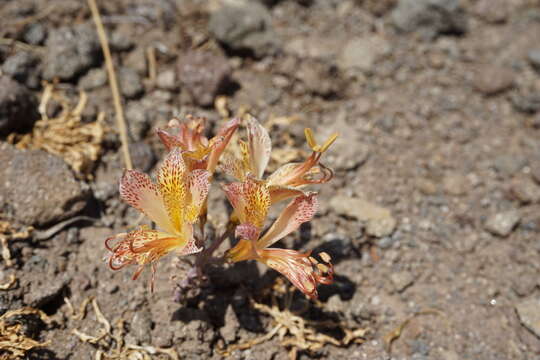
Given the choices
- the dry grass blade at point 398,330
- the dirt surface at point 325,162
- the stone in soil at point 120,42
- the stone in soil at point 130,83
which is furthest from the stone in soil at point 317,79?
the dry grass blade at point 398,330

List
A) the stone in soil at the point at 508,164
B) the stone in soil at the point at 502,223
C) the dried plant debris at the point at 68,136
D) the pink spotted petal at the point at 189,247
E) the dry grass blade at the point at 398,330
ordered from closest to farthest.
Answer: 1. the pink spotted petal at the point at 189,247
2. the dry grass blade at the point at 398,330
3. the dried plant debris at the point at 68,136
4. the stone in soil at the point at 502,223
5. the stone in soil at the point at 508,164

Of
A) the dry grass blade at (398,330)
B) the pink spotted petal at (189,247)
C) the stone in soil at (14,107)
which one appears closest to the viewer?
the pink spotted petal at (189,247)

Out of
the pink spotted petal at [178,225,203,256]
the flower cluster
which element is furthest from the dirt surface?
the pink spotted petal at [178,225,203,256]

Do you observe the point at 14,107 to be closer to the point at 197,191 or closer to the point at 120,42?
the point at 120,42

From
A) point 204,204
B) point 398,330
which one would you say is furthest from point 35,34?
point 398,330

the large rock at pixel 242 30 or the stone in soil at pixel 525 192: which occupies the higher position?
the large rock at pixel 242 30

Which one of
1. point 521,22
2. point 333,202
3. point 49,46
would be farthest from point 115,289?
Answer: point 521,22

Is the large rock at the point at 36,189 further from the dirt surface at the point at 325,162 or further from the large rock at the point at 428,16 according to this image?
the large rock at the point at 428,16
